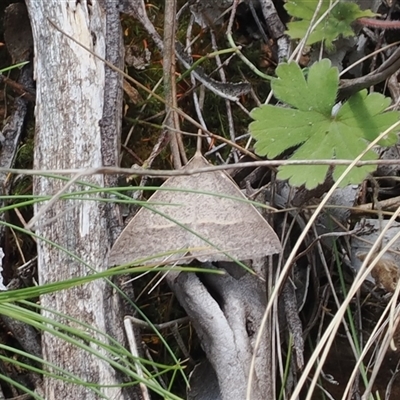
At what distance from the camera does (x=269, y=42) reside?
1806mm

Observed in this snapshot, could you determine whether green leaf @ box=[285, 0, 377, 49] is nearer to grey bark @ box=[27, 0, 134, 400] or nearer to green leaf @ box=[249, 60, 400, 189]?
green leaf @ box=[249, 60, 400, 189]

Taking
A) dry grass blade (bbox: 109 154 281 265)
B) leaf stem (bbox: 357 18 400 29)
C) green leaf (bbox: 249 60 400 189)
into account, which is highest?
leaf stem (bbox: 357 18 400 29)

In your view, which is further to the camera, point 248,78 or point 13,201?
point 248,78

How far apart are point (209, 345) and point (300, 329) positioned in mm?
253

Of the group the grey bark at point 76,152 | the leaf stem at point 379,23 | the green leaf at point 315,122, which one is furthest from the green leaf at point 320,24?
the grey bark at point 76,152

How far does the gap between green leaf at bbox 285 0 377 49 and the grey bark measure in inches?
20.7

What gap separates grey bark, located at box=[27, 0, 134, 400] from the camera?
4.50ft

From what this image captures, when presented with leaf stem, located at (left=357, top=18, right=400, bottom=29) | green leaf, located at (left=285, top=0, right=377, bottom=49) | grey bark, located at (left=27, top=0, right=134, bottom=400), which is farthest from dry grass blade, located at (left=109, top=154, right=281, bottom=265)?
leaf stem, located at (left=357, top=18, right=400, bottom=29)

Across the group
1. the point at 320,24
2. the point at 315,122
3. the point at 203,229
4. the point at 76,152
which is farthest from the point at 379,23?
the point at 76,152

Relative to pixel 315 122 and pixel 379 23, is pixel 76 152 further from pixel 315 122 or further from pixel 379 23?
pixel 379 23

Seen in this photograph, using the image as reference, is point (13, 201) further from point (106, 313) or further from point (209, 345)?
point (209, 345)

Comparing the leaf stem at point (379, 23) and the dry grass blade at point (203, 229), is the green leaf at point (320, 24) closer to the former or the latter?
the leaf stem at point (379, 23)

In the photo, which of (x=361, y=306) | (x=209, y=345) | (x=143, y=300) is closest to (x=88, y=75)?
(x=143, y=300)

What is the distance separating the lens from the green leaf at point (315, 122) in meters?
1.35
